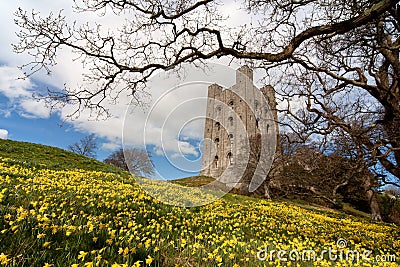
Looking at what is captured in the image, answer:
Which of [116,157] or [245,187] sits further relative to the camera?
[116,157]

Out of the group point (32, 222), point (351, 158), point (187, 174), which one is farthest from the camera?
point (351, 158)

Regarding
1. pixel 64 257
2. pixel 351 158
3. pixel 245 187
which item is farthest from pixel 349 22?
pixel 245 187

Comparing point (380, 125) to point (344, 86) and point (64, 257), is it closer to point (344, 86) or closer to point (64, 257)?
point (344, 86)

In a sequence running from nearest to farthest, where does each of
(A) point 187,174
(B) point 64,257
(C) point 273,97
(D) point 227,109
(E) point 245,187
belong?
(B) point 64,257 < (A) point 187,174 < (D) point 227,109 < (C) point 273,97 < (E) point 245,187

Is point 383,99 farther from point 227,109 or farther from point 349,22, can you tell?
point 227,109

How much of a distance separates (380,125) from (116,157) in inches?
1915

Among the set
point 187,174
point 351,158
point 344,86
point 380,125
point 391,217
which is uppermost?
point 344,86

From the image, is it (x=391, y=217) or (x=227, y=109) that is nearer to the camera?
(x=227, y=109)

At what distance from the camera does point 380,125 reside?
30.3 feet

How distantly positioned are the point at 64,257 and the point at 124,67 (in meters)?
6.06

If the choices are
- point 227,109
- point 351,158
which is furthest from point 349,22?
point 351,158

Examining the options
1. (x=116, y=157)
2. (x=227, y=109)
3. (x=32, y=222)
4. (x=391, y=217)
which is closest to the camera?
(x=32, y=222)

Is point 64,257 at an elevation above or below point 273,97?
below

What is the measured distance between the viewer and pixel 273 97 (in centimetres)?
1223
